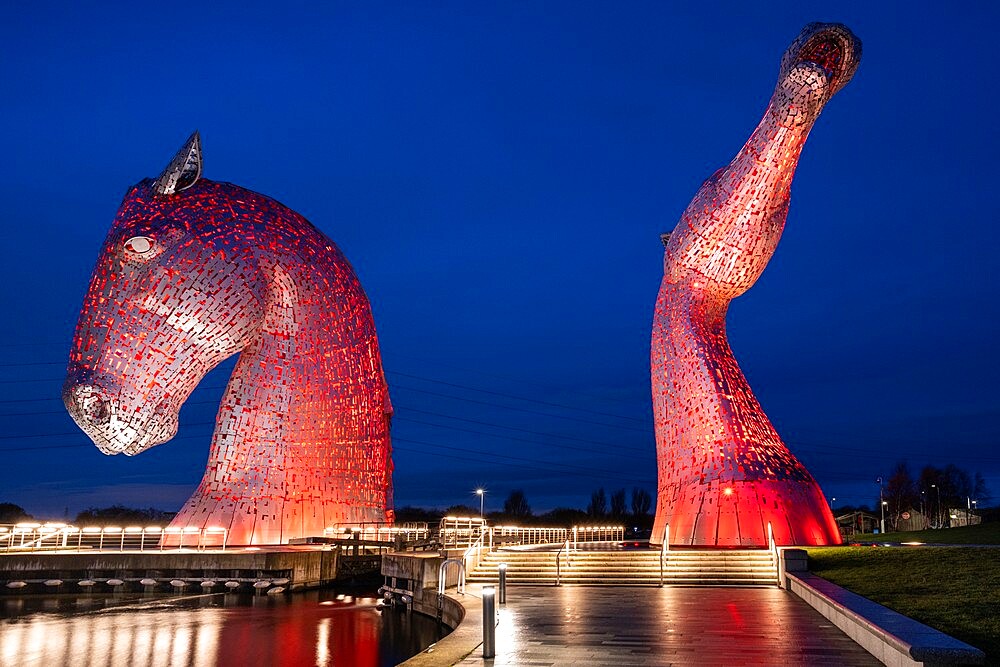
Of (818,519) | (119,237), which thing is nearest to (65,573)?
(119,237)

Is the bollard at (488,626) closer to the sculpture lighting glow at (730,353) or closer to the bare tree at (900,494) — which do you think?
the sculpture lighting glow at (730,353)

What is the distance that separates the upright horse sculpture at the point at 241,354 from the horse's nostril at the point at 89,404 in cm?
3

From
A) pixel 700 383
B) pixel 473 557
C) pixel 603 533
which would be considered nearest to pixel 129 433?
pixel 473 557

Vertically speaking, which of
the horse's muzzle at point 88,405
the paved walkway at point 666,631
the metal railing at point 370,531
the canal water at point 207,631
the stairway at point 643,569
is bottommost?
the canal water at point 207,631

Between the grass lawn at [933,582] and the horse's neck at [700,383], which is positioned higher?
the horse's neck at [700,383]

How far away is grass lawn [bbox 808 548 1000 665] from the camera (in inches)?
360

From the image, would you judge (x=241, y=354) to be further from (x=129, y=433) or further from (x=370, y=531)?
(x=370, y=531)

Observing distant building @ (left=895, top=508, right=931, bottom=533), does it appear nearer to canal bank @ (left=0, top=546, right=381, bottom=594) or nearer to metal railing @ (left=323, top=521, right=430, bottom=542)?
metal railing @ (left=323, top=521, right=430, bottom=542)

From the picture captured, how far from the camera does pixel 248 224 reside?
21625 millimetres

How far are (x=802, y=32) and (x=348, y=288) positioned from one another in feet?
45.3

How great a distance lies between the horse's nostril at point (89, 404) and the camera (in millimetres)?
18938

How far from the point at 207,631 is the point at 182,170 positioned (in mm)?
11214

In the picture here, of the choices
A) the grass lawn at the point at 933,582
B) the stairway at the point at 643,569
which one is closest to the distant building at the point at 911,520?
the grass lawn at the point at 933,582

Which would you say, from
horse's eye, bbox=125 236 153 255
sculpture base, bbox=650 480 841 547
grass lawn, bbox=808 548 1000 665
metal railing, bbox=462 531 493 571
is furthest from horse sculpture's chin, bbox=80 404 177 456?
grass lawn, bbox=808 548 1000 665
